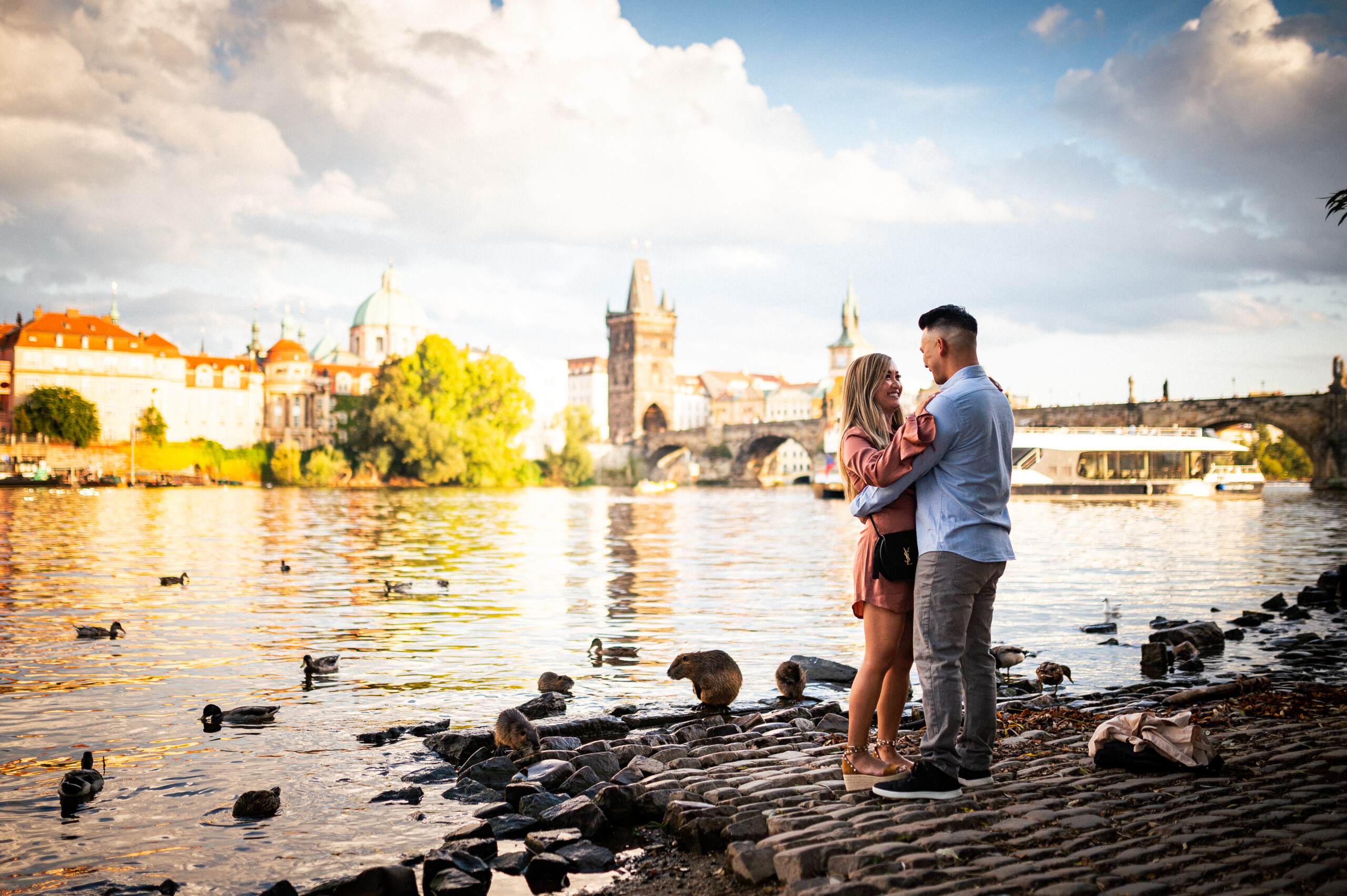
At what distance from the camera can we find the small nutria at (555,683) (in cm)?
937

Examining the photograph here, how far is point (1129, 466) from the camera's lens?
68438 millimetres

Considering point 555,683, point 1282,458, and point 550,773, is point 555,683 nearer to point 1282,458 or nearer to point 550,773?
point 550,773

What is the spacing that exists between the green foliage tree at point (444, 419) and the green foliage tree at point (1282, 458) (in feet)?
303

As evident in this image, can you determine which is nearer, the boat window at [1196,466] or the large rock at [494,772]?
the large rock at [494,772]

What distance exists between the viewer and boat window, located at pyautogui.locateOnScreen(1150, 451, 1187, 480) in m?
68.4

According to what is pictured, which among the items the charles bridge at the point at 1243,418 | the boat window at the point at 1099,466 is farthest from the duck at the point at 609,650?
the charles bridge at the point at 1243,418

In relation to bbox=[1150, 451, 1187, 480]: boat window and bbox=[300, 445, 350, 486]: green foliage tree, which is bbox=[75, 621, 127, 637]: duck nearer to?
bbox=[1150, 451, 1187, 480]: boat window

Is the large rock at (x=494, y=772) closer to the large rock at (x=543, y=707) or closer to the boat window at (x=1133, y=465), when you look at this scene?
the large rock at (x=543, y=707)

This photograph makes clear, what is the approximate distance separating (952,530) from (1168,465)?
231 ft

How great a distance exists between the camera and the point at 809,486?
11631 centimetres

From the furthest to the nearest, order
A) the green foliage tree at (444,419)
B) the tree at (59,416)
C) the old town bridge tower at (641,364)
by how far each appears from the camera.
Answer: the old town bridge tower at (641,364) → the tree at (59,416) → the green foliage tree at (444,419)

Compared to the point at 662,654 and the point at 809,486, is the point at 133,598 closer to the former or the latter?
the point at 662,654

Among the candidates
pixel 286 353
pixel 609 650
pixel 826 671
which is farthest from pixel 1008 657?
pixel 286 353

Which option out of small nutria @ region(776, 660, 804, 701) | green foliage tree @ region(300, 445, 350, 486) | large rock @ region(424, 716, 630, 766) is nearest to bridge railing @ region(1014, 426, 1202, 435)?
green foliage tree @ region(300, 445, 350, 486)
